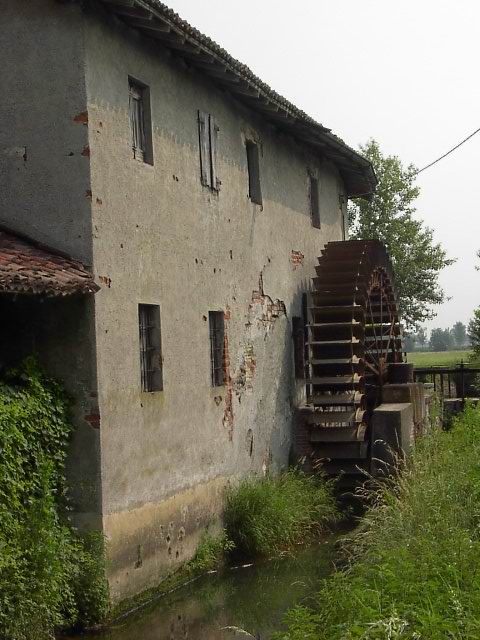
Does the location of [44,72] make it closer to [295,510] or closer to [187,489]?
[187,489]

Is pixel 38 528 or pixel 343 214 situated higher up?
pixel 343 214

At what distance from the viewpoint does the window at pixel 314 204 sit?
54.3 ft

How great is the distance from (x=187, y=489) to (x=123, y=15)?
5.18 meters

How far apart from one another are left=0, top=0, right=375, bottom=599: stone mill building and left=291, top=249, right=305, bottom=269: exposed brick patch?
1920 millimetres

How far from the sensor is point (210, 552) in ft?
34.8

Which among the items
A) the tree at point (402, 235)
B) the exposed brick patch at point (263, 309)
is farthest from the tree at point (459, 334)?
the exposed brick patch at point (263, 309)

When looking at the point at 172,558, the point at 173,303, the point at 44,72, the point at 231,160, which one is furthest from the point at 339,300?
the point at 44,72

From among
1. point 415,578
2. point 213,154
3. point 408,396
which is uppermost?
point 213,154

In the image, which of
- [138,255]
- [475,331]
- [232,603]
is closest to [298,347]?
[138,255]

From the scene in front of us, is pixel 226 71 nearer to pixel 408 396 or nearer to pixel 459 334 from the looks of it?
pixel 408 396

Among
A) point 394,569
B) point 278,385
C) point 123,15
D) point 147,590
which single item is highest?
point 123,15

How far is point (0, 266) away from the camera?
7.57m

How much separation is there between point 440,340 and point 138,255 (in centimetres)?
14664

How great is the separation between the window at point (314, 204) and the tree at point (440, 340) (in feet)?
437
